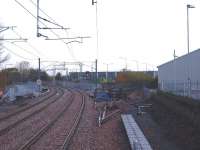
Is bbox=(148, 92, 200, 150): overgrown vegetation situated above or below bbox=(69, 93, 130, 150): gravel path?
above

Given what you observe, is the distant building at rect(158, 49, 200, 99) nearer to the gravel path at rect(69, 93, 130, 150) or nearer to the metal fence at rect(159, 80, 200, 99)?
the metal fence at rect(159, 80, 200, 99)

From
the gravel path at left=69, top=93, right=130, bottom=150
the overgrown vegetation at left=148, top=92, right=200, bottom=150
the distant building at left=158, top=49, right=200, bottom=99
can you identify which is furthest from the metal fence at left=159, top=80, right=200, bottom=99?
the gravel path at left=69, top=93, right=130, bottom=150

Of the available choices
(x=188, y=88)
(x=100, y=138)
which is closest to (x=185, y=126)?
(x=100, y=138)

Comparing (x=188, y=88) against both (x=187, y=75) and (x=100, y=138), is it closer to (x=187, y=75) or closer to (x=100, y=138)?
(x=187, y=75)

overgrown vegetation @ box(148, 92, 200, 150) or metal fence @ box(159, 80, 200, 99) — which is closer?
overgrown vegetation @ box(148, 92, 200, 150)

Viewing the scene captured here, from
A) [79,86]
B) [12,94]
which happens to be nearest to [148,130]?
[12,94]

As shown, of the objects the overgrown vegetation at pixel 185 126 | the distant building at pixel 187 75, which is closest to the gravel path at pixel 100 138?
the overgrown vegetation at pixel 185 126

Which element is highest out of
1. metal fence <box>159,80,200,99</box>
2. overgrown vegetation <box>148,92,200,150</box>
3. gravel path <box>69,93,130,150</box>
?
metal fence <box>159,80,200,99</box>

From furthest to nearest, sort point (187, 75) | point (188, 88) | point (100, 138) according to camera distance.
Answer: point (187, 75) → point (188, 88) → point (100, 138)

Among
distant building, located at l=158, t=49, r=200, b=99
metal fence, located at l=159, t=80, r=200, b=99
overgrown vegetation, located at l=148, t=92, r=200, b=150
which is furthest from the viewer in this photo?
distant building, located at l=158, t=49, r=200, b=99

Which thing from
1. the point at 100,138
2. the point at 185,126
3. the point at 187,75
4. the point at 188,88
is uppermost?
the point at 187,75

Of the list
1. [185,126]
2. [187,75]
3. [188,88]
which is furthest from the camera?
[187,75]

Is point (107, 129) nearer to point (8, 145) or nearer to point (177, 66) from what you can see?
point (8, 145)

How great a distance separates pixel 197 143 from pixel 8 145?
25.8ft
